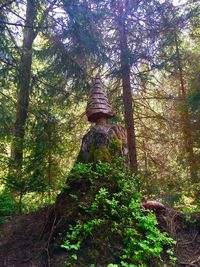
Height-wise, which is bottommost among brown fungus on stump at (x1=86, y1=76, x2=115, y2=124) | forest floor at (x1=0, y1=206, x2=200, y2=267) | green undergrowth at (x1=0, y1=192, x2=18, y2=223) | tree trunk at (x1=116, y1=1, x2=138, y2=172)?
forest floor at (x1=0, y1=206, x2=200, y2=267)

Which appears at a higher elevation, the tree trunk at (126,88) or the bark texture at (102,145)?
the tree trunk at (126,88)

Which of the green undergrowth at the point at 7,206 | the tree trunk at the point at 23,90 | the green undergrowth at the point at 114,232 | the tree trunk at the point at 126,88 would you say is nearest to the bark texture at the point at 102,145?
the green undergrowth at the point at 114,232

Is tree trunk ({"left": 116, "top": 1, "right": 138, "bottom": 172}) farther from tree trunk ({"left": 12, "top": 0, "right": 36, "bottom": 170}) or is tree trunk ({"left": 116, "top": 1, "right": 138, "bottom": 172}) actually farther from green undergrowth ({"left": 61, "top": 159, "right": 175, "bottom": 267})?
green undergrowth ({"left": 61, "top": 159, "right": 175, "bottom": 267})

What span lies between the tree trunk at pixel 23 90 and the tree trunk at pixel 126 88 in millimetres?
2987

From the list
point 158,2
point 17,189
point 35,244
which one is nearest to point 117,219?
point 35,244

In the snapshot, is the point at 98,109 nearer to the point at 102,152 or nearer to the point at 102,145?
the point at 102,145

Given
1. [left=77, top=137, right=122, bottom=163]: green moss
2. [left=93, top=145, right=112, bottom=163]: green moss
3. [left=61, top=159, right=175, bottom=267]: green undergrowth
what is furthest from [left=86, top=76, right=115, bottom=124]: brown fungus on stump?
[left=61, top=159, right=175, bottom=267]: green undergrowth

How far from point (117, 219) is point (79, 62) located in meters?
7.00

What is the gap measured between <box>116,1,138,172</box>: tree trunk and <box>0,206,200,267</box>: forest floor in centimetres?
421

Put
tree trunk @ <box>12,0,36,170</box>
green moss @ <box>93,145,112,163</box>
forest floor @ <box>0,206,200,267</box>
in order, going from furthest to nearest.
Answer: tree trunk @ <box>12,0,36,170</box>, green moss @ <box>93,145,112,163</box>, forest floor @ <box>0,206,200,267</box>

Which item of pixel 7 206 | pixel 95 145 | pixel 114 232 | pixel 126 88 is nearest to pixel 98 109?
pixel 95 145

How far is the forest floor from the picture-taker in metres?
4.13

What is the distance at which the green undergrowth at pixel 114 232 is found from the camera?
153 inches

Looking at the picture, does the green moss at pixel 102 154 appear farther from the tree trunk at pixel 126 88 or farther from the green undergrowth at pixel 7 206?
the tree trunk at pixel 126 88
